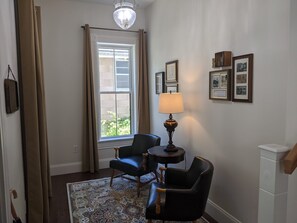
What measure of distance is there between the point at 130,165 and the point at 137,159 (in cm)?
22

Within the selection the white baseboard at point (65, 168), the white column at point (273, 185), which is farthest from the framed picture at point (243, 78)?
the white baseboard at point (65, 168)

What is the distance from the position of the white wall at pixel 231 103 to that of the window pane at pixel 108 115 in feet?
5.03

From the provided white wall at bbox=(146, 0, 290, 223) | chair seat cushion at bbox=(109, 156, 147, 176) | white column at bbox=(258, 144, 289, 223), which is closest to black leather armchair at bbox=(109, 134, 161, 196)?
chair seat cushion at bbox=(109, 156, 147, 176)

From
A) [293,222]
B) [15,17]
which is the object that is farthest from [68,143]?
[293,222]

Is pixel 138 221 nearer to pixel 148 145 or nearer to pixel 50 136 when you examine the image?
pixel 148 145

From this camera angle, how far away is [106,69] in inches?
174

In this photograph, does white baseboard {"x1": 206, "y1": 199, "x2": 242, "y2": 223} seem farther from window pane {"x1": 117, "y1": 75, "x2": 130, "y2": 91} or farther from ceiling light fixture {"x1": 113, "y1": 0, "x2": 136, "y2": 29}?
window pane {"x1": 117, "y1": 75, "x2": 130, "y2": 91}

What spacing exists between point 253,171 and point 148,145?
6.02ft

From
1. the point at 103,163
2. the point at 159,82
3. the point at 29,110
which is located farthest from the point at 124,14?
the point at 103,163

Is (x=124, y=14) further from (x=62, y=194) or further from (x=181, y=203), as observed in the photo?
(x=62, y=194)

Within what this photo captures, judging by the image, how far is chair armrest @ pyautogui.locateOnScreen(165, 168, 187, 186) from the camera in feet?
8.67

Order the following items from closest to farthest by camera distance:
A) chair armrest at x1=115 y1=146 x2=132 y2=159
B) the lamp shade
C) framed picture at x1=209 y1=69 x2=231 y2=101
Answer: framed picture at x1=209 y1=69 x2=231 y2=101 < the lamp shade < chair armrest at x1=115 y1=146 x2=132 y2=159

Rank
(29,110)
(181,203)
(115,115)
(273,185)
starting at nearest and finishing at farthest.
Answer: (273,185), (29,110), (181,203), (115,115)

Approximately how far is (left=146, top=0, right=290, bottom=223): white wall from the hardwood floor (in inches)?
25.6
